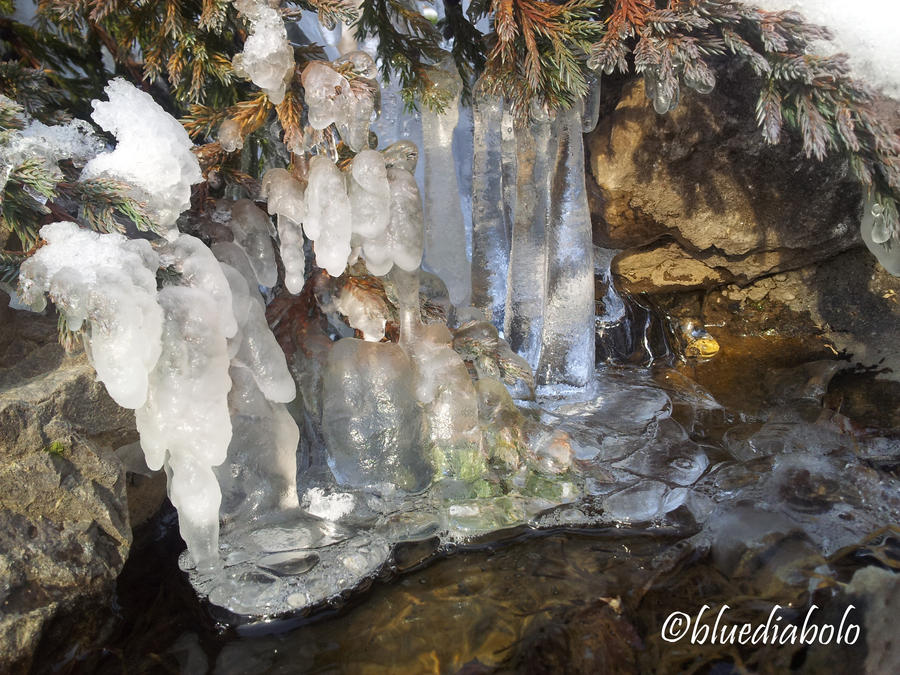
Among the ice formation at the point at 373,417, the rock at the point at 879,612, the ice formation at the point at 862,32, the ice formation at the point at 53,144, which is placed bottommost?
the rock at the point at 879,612

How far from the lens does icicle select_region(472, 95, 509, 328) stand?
11.1 feet

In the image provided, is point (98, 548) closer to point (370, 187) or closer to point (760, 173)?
point (370, 187)

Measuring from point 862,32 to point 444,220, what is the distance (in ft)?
6.21

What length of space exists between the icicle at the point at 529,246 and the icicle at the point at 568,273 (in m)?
0.04

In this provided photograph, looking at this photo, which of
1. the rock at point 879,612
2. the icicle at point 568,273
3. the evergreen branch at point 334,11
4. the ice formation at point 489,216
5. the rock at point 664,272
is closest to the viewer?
the rock at point 879,612

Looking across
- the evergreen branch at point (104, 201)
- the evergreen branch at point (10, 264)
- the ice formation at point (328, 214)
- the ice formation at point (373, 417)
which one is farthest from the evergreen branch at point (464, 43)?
the evergreen branch at point (10, 264)

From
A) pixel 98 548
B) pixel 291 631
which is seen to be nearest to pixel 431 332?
pixel 291 631

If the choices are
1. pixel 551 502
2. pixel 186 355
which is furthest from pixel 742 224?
pixel 186 355

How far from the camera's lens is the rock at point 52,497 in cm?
200

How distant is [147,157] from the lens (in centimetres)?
201

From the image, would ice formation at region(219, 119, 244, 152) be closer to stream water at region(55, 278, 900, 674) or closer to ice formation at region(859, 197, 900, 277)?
stream water at region(55, 278, 900, 674)

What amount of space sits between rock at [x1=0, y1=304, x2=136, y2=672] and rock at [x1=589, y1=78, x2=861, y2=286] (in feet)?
7.95

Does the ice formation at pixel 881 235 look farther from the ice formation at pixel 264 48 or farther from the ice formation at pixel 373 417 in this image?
the ice formation at pixel 264 48

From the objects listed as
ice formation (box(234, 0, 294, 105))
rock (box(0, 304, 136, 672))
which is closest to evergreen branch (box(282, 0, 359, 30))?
ice formation (box(234, 0, 294, 105))
